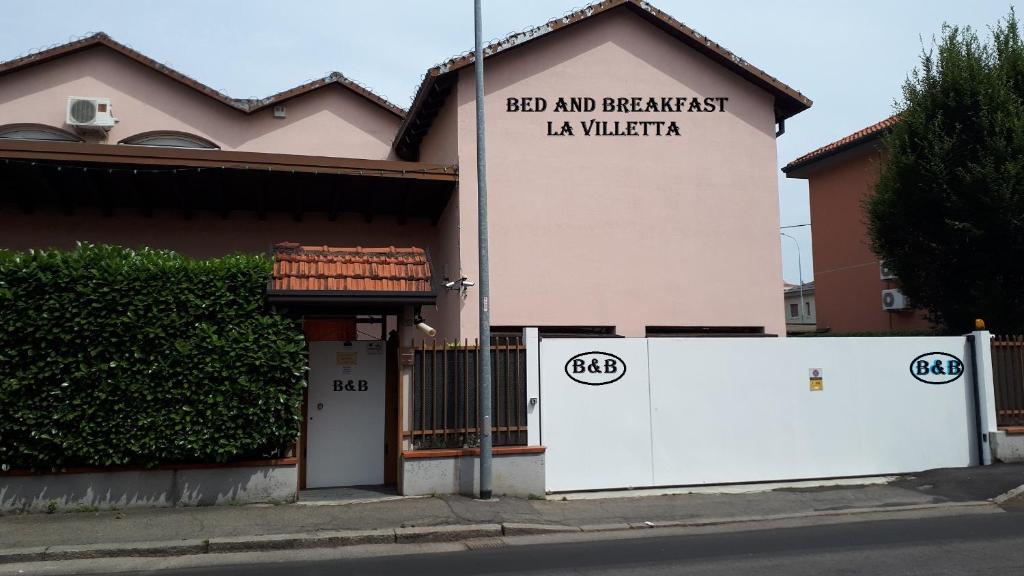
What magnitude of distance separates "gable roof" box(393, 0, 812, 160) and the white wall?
522 cm

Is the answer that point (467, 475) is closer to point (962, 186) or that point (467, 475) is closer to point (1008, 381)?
point (1008, 381)

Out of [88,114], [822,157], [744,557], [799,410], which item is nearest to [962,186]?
[799,410]

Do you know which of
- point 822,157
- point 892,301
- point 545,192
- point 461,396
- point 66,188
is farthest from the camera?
point 822,157

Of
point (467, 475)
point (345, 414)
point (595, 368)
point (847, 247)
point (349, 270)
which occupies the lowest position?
point (467, 475)

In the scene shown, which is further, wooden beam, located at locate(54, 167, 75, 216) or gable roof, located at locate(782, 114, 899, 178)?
gable roof, located at locate(782, 114, 899, 178)

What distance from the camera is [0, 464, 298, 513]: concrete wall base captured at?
8789 millimetres

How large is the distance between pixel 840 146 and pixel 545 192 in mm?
11804

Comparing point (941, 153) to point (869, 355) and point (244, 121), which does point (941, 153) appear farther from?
point (244, 121)

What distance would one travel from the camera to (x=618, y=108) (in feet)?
45.1

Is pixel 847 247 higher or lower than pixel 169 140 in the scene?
lower

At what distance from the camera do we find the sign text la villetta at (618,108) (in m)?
13.4

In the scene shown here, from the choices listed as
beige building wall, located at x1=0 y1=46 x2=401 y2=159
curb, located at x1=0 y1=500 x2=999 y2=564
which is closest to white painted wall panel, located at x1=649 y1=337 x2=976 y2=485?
curb, located at x1=0 y1=500 x2=999 y2=564

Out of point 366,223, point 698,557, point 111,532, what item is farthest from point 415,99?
point 698,557

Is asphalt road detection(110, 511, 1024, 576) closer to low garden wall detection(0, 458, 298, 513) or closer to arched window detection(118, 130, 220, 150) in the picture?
low garden wall detection(0, 458, 298, 513)
